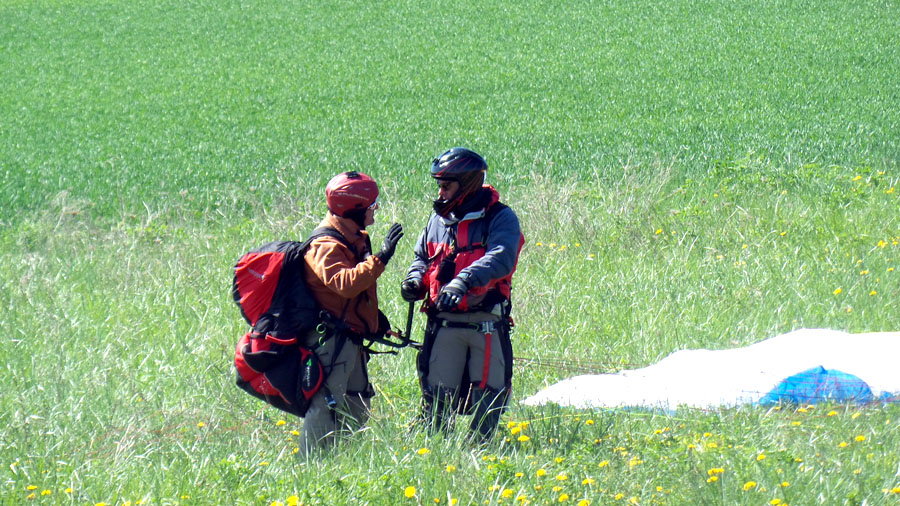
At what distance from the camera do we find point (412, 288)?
13.6 ft

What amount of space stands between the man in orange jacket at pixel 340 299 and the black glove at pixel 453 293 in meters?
0.29

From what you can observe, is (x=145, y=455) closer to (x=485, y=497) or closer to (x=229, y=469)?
(x=229, y=469)

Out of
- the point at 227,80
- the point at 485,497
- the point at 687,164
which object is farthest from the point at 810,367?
the point at 227,80

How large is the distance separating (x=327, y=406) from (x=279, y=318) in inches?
17.5

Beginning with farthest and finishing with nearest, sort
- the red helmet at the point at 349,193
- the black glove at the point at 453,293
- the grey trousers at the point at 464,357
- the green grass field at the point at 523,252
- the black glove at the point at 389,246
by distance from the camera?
the grey trousers at the point at 464,357 < the red helmet at the point at 349,193 < the black glove at the point at 389,246 < the black glove at the point at 453,293 < the green grass field at the point at 523,252

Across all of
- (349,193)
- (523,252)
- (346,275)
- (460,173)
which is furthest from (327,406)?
(523,252)

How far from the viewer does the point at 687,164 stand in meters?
12.2

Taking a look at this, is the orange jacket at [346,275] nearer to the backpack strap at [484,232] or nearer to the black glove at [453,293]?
the black glove at [453,293]

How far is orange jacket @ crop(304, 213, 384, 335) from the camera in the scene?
388 cm

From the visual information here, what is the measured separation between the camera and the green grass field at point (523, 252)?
3.63 meters

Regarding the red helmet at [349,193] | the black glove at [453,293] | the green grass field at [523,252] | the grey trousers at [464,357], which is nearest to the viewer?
the green grass field at [523,252]

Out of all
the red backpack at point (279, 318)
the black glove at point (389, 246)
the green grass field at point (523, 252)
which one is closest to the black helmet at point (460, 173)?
the black glove at point (389, 246)

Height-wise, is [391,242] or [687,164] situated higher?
[391,242]

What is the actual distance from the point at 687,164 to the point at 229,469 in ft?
31.8
